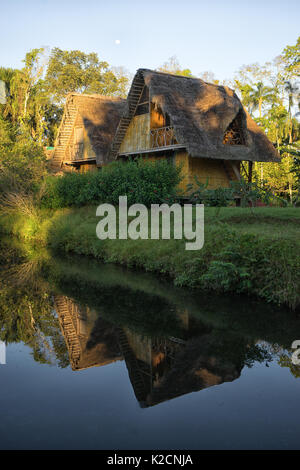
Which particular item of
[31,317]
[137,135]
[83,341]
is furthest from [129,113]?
[83,341]

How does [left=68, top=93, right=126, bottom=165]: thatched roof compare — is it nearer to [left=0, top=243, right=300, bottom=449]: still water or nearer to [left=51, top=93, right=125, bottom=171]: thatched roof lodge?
[left=51, top=93, right=125, bottom=171]: thatched roof lodge

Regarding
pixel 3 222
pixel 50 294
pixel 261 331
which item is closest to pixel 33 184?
pixel 3 222

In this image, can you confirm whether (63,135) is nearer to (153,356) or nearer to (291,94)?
(291,94)

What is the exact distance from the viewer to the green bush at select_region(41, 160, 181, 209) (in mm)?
14836

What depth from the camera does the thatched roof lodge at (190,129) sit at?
17.9 m

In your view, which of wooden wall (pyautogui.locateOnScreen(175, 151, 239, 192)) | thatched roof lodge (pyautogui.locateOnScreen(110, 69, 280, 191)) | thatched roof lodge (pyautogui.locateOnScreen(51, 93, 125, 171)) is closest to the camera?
thatched roof lodge (pyautogui.locateOnScreen(110, 69, 280, 191))

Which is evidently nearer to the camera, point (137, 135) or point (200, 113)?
point (200, 113)

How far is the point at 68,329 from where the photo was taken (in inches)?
274

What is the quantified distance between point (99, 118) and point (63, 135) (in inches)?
111

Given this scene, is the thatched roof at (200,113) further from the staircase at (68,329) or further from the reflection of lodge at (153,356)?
the reflection of lodge at (153,356)

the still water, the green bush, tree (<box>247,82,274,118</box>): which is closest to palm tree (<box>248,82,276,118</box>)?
tree (<box>247,82,274,118</box>)

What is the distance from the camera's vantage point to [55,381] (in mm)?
5082

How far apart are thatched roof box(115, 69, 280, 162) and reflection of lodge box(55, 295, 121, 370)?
1075cm
